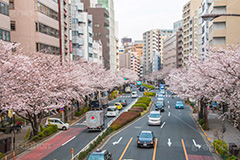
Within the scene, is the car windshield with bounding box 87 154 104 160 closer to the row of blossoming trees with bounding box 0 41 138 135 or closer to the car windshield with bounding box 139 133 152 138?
the row of blossoming trees with bounding box 0 41 138 135

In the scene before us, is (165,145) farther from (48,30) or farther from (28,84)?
(48,30)

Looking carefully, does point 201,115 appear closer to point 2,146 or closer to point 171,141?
point 171,141

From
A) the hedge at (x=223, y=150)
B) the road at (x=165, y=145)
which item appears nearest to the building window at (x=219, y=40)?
the road at (x=165, y=145)

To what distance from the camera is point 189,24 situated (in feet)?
367

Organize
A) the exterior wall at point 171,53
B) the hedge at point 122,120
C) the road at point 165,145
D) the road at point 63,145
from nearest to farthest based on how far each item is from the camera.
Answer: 1. the road at point 165,145
2. the road at point 63,145
3. the hedge at point 122,120
4. the exterior wall at point 171,53

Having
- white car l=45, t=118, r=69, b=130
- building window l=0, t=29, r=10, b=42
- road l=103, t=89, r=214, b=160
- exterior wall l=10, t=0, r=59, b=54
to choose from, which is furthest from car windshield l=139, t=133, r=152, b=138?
exterior wall l=10, t=0, r=59, b=54

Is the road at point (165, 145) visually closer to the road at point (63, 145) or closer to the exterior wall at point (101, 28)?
the road at point (63, 145)

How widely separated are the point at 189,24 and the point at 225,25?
65486 mm

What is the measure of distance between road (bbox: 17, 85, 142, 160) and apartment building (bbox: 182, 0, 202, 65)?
255 feet

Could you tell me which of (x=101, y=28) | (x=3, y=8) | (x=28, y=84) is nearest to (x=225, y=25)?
(x=3, y=8)

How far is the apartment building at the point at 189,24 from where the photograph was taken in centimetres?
10800

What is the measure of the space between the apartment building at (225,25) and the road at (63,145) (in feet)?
89.9

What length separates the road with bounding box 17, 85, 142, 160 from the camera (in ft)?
79.5

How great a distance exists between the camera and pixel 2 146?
24.0 meters
